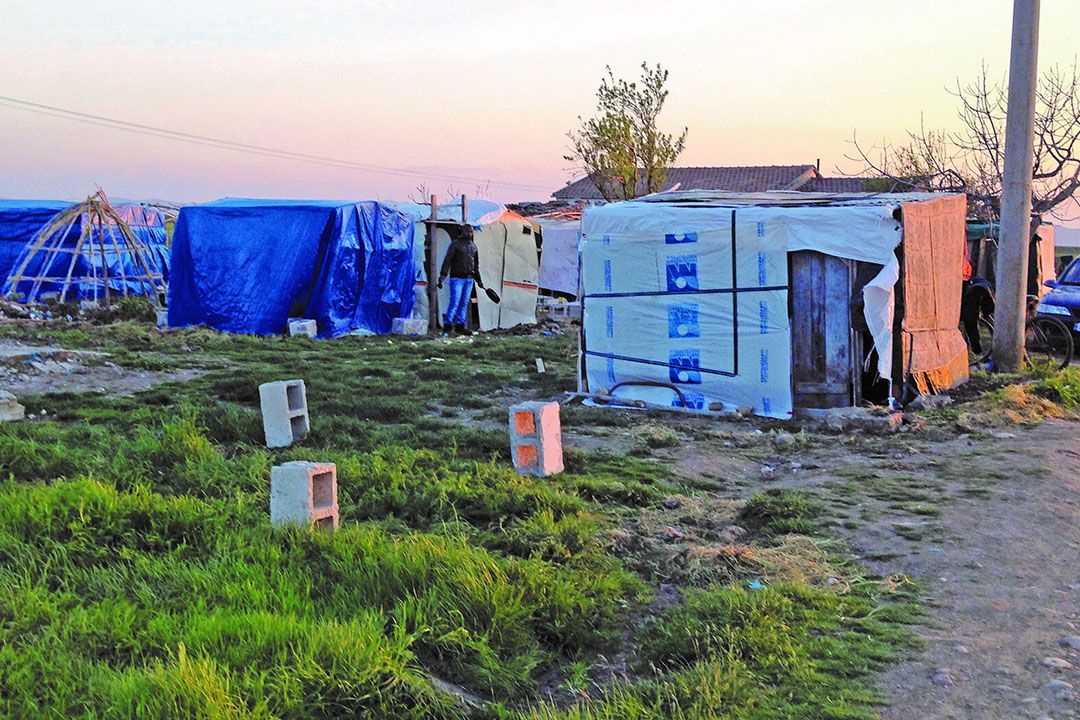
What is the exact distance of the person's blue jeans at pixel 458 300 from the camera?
20109mm

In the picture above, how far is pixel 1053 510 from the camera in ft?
20.6

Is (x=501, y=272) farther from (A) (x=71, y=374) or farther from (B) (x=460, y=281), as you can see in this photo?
(A) (x=71, y=374)

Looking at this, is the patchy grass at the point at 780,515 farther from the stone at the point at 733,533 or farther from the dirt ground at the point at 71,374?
the dirt ground at the point at 71,374

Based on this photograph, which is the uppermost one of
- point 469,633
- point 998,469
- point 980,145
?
point 980,145

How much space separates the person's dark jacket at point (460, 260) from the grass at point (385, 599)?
12.9 metres

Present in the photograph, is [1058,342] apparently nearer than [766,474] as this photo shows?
No

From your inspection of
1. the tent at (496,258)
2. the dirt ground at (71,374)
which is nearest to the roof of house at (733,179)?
the tent at (496,258)

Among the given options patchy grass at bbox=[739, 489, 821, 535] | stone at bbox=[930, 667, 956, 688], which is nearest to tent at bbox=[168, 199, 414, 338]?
patchy grass at bbox=[739, 489, 821, 535]

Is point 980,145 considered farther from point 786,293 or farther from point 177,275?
point 177,275

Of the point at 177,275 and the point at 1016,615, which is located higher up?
the point at 177,275

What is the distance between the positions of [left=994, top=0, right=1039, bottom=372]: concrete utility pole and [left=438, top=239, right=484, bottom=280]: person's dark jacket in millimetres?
10588

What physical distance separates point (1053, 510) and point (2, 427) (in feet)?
24.1

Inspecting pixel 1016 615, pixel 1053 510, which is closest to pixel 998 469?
pixel 1053 510

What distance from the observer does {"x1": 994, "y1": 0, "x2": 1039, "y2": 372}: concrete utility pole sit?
11.8 m
